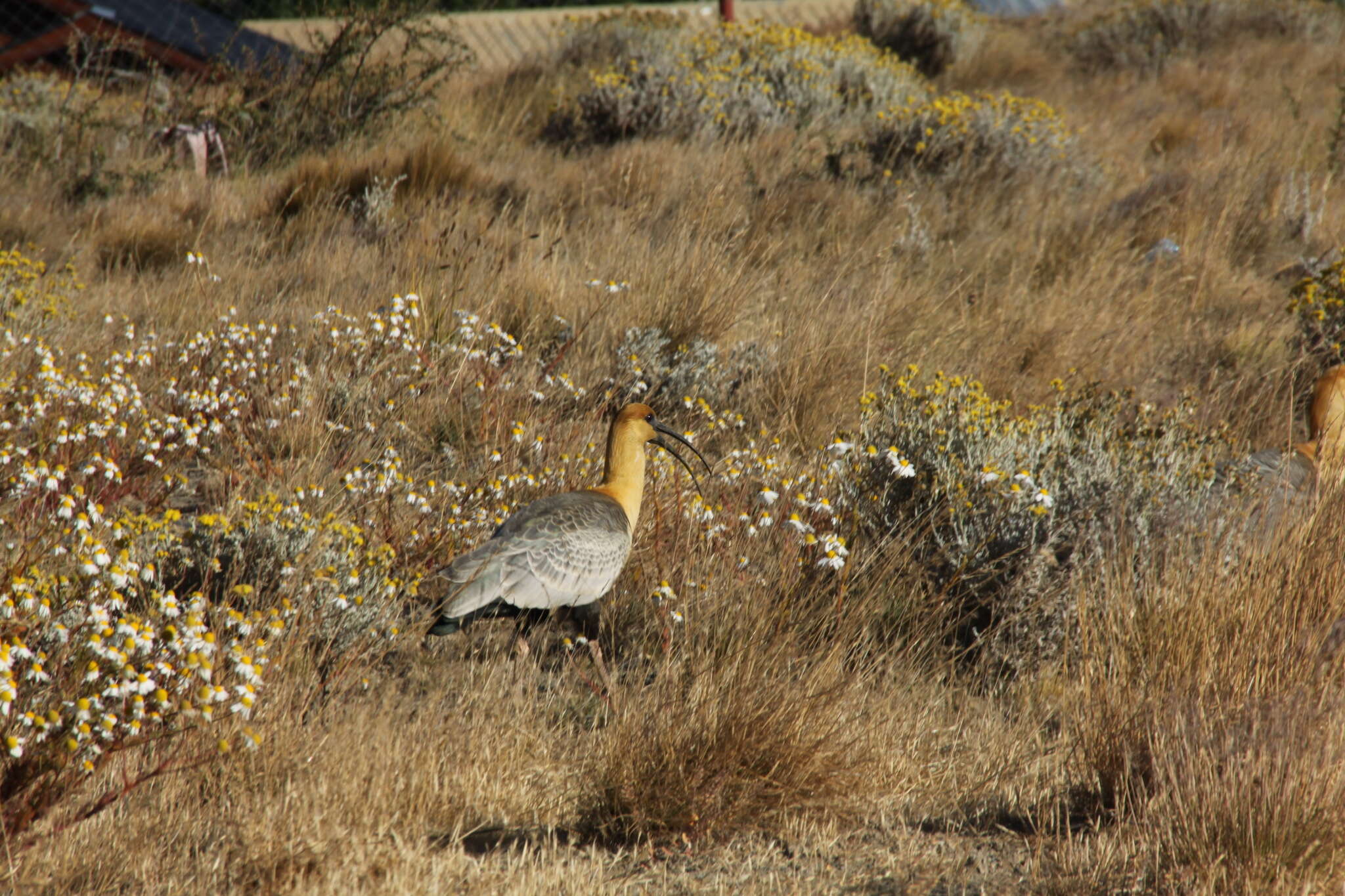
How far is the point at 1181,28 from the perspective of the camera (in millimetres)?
15367

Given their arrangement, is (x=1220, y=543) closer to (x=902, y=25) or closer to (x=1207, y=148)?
(x=1207, y=148)

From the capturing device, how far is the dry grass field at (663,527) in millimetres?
2895

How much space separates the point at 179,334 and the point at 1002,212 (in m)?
6.18

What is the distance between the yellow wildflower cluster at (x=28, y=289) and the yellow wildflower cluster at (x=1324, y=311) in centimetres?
698

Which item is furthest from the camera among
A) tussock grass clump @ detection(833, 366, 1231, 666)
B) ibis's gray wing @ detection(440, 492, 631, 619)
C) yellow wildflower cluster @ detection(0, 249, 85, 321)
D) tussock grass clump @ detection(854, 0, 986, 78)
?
tussock grass clump @ detection(854, 0, 986, 78)

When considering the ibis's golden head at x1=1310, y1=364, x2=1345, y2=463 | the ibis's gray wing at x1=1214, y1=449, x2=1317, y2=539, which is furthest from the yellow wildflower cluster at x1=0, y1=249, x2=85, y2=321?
the ibis's golden head at x1=1310, y1=364, x2=1345, y2=463

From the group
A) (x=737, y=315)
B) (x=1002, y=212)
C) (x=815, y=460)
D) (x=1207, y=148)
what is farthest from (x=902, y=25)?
(x=815, y=460)

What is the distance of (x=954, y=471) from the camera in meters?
4.65

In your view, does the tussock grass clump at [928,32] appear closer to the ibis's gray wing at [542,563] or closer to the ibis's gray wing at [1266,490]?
the ibis's gray wing at [1266,490]

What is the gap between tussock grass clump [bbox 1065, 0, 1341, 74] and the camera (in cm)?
1505

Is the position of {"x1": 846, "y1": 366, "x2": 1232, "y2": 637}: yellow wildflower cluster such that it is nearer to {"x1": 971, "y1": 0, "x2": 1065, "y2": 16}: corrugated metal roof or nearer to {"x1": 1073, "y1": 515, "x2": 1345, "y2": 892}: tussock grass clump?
{"x1": 1073, "y1": 515, "x2": 1345, "y2": 892}: tussock grass clump

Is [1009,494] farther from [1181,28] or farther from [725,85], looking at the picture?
[1181,28]

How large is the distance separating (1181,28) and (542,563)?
49.1 ft

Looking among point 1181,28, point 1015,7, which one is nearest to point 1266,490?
point 1181,28
